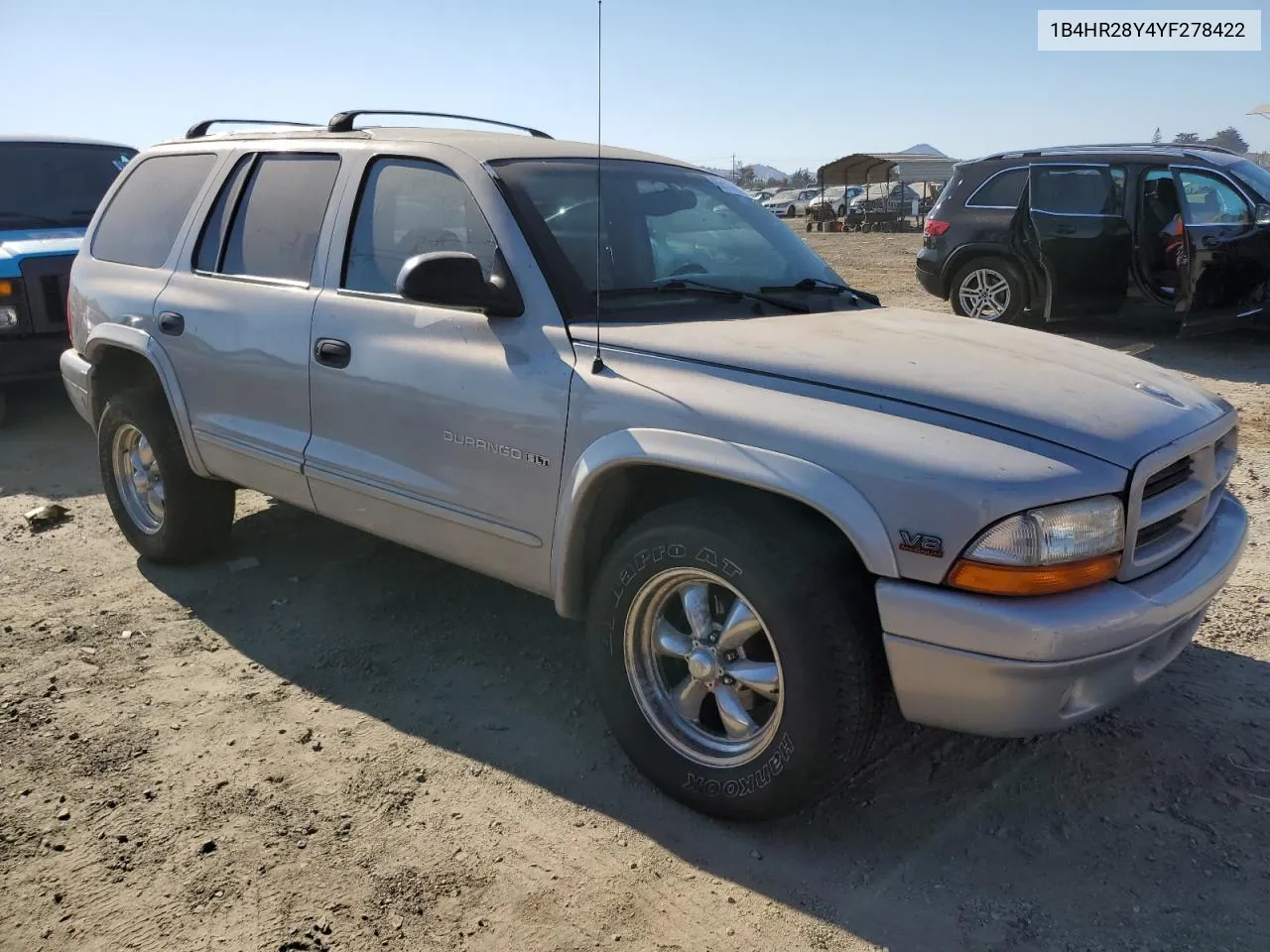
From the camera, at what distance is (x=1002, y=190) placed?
33.6 feet

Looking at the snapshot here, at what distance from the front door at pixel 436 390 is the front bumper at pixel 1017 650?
3.75ft

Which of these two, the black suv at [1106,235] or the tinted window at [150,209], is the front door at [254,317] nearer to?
the tinted window at [150,209]

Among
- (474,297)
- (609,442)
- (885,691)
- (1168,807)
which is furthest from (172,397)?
(1168,807)

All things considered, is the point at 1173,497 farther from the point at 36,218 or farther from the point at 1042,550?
the point at 36,218

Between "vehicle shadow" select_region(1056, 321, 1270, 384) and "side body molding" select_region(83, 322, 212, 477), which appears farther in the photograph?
"vehicle shadow" select_region(1056, 321, 1270, 384)

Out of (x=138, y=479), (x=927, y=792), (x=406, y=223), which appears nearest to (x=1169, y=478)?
(x=927, y=792)

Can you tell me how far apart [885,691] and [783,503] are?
1.78 feet

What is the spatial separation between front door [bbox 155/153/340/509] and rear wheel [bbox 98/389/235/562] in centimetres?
31

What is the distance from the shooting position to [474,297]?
3.08 metres

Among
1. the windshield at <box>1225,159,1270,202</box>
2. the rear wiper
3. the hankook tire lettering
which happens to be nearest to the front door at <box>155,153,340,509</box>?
the hankook tire lettering

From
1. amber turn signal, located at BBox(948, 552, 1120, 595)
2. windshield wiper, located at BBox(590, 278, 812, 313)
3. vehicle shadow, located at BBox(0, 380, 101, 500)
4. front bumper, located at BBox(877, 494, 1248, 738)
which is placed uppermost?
windshield wiper, located at BBox(590, 278, 812, 313)

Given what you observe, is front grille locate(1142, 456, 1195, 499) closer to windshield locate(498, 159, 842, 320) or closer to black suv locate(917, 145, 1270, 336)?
windshield locate(498, 159, 842, 320)

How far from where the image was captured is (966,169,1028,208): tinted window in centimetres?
1012

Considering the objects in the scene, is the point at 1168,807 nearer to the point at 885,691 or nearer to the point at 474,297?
the point at 885,691
